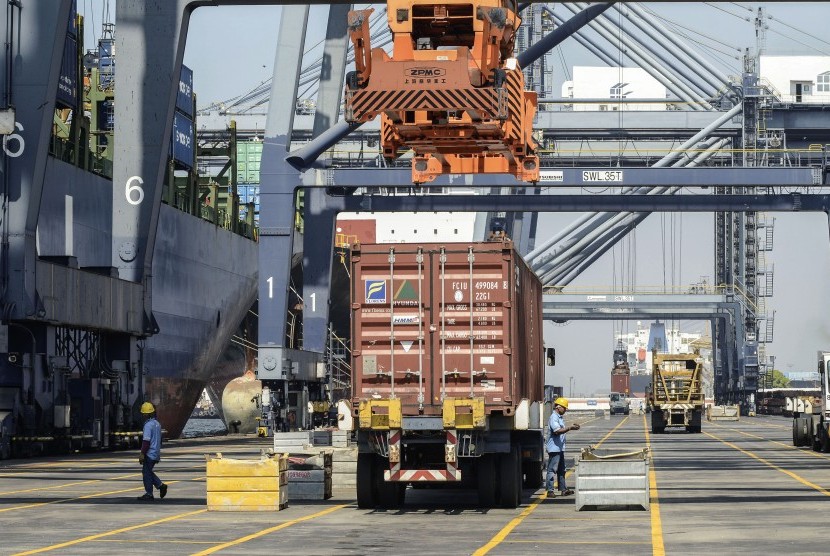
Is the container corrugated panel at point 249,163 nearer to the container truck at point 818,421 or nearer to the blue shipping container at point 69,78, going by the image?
the blue shipping container at point 69,78

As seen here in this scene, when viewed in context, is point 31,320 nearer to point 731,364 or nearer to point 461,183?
point 461,183

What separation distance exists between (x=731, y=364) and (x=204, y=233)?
62838 millimetres

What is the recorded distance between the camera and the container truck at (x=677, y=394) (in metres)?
65.1

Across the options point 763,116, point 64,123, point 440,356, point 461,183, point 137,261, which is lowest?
point 440,356

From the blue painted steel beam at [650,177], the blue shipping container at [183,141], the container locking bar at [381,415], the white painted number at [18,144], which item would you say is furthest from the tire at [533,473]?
the blue shipping container at [183,141]

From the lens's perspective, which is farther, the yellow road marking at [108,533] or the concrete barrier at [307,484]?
the concrete barrier at [307,484]

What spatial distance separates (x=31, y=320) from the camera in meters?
41.9

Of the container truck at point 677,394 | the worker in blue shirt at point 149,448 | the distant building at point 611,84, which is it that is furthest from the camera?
the distant building at point 611,84

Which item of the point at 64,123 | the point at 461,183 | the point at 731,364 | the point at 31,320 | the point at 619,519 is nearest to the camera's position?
the point at 619,519

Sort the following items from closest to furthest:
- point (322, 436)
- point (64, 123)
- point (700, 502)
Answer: point (700, 502), point (322, 436), point (64, 123)

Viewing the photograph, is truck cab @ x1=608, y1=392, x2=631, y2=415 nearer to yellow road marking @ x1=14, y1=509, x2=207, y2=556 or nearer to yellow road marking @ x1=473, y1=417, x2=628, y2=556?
yellow road marking @ x1=473, y1=417, x2=628, y2=556

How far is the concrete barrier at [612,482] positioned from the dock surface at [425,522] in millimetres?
289

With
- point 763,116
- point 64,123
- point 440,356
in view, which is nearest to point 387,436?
point 440,356

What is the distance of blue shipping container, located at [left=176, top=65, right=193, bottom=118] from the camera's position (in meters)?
79.4
